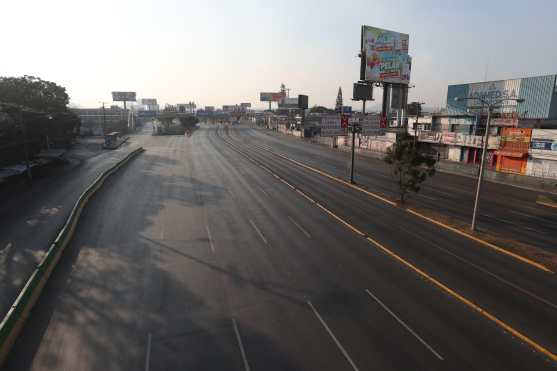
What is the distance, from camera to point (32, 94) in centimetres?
6269

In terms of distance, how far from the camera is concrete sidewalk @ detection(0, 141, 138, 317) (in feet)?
60.1

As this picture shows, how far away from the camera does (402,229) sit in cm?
2541

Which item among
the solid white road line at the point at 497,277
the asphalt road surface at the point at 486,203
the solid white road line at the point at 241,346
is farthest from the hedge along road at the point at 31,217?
the asphalt road surface at the point at 486,203

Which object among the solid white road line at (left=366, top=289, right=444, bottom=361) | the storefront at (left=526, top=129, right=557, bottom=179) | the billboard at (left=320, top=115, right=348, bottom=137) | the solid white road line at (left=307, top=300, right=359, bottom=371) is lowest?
the solid white road line at (left=307, top=300, right=359, bottom=371)

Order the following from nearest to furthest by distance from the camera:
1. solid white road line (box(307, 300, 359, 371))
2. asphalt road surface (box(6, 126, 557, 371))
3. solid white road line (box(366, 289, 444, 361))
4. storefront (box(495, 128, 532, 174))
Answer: solid white road line (box(307, 300, 359, 371)) → asphalt road surface (box(6, 126, 557, 371)) → solid white road line (box(366, 289, 444, 361)) → storefront (box(495, 128, 532, 174))

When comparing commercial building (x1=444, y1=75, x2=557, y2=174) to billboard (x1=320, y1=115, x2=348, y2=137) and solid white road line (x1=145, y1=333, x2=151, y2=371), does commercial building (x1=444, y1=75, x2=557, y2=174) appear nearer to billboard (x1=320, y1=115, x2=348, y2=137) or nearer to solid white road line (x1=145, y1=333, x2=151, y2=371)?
billboard (x1=320, y1=115, x2=348, y2=137)

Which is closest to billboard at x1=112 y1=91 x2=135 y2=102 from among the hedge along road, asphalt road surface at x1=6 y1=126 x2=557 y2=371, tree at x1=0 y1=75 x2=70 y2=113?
tree at x1=0 y1=75 x2=70 y2=113

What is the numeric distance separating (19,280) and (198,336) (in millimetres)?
11546

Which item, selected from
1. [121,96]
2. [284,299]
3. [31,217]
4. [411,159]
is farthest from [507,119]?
[121,96]

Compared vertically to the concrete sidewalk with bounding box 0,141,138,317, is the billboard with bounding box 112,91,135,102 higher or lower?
higher

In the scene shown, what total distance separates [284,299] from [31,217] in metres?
24.6

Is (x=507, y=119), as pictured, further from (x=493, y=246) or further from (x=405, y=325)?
(x=405, y=325)

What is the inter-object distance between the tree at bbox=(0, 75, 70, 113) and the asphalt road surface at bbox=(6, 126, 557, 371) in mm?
46462

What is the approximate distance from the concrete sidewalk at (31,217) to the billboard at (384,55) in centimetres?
5866
